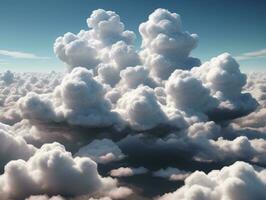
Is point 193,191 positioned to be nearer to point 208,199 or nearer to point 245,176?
point 208,199

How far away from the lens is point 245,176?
638 ft

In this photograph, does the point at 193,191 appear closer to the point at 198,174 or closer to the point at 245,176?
the point at 198,174

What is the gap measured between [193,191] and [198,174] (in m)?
10.8

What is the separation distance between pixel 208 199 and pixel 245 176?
22.3m

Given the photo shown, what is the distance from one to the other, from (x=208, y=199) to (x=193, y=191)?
13121 mm

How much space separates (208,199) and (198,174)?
13896 mm

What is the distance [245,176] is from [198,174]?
23.2 m

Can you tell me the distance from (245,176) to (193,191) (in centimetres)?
2751

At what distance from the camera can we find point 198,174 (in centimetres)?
19912

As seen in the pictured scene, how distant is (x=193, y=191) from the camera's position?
629ft

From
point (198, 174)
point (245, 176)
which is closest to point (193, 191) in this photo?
point (198, 174)
